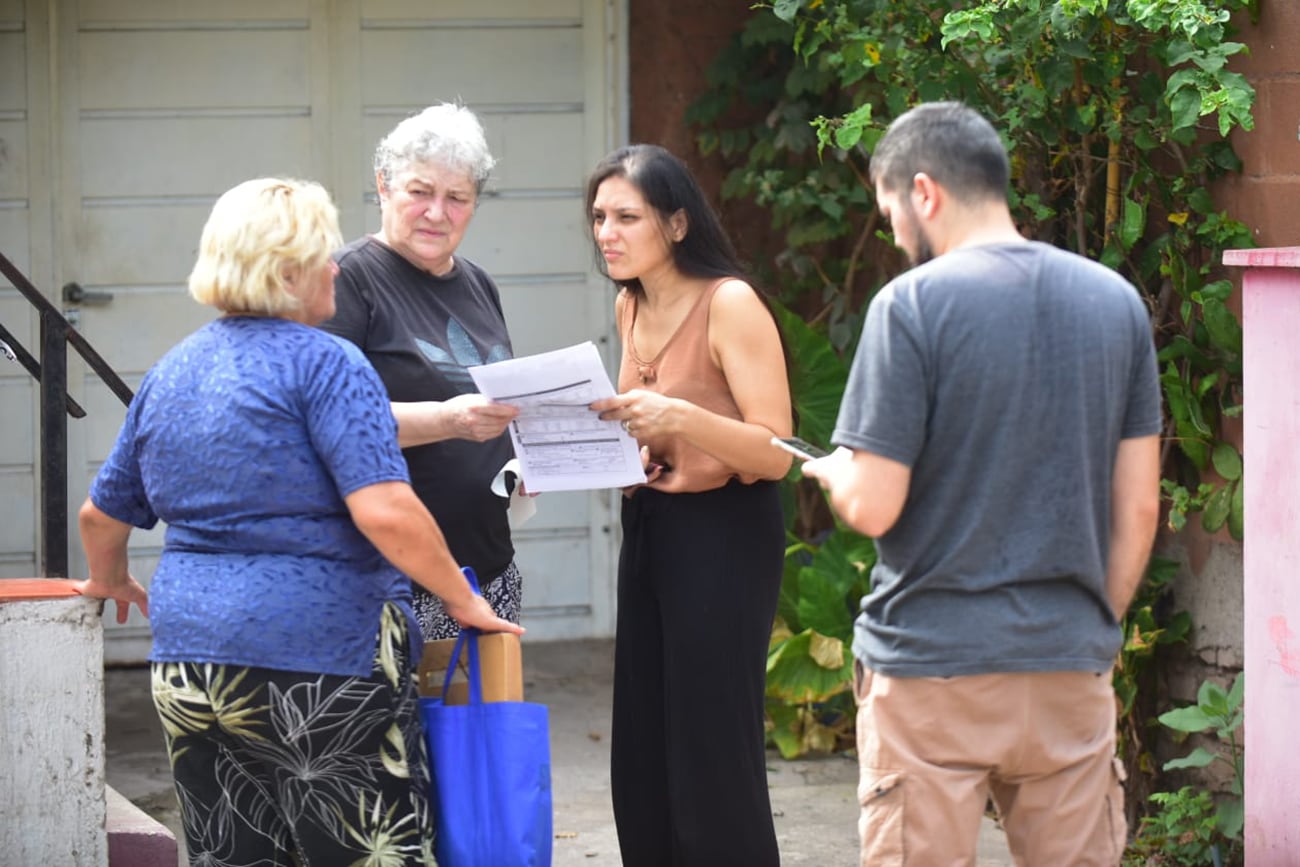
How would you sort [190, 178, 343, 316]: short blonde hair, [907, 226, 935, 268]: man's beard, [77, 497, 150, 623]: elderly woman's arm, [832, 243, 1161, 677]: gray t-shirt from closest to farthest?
[832, 243, 1161, 677]: gray t-shirt → [907, 226, 935, 268]: man's beard → [190, 178, 343, 316]: short blonde hair → [77, 497, 150, 623]: elderly woman's arm

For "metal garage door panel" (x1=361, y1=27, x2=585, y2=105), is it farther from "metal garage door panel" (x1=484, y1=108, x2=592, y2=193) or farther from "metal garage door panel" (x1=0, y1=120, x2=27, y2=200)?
"metal garage door panel" (x1=0, y1=120, x2=27, y2=200)

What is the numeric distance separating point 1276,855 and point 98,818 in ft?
8.90

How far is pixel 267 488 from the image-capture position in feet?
9.23

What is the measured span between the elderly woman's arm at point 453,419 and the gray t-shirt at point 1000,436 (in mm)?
865

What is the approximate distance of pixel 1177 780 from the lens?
4.99m

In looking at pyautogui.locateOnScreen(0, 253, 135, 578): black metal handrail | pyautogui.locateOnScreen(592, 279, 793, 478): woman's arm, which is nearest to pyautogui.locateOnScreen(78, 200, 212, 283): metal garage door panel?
pyautogui.locateOnScreen(0, 253, 135, 578): black metal handrail

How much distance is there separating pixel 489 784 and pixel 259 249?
0.99m

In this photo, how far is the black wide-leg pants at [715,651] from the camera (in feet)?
11.8

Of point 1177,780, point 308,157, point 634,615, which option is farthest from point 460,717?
point 308,157

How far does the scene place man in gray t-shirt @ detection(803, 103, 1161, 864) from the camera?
264 centimetres

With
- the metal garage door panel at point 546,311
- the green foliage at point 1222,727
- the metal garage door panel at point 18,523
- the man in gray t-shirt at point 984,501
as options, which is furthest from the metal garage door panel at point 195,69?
the man in gray t-shirt at point 984,501

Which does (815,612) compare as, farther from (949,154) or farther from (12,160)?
(12,160)

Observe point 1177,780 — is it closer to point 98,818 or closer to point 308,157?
point 98,818

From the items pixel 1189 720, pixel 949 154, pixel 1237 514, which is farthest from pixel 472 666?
pixel 1237 514
